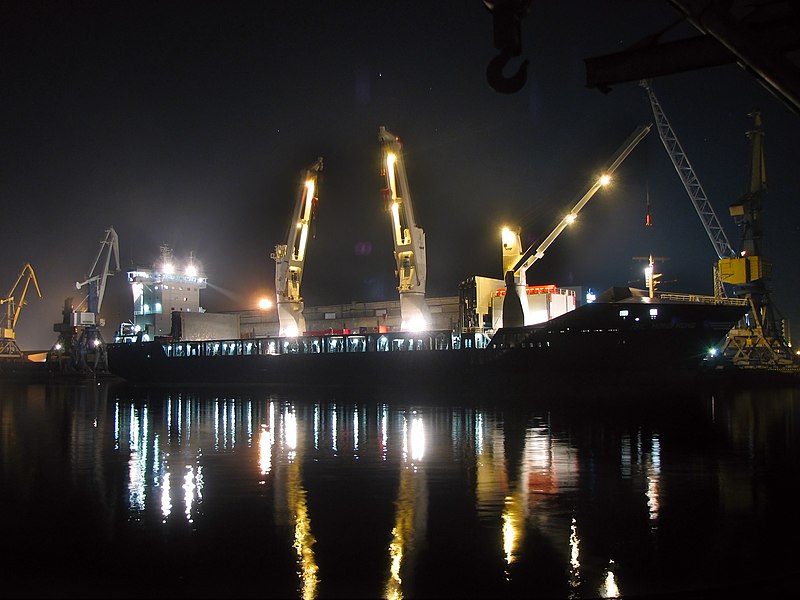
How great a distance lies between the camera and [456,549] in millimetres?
6902

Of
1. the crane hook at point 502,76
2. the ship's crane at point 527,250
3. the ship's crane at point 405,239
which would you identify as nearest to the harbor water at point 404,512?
the crane hook at point 502,76

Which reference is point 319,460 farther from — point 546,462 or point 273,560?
point 273,560

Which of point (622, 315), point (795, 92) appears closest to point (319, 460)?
point (795, 92)

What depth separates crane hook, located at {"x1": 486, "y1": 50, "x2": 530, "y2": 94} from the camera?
7121 mm

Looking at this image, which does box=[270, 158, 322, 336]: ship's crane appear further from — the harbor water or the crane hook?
the crane hook

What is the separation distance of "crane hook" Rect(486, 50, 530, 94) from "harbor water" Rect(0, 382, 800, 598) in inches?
190

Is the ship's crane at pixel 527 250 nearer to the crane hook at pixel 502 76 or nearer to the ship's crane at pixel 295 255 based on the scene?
the ship's crane at pixel 295 255

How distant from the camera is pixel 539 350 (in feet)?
115

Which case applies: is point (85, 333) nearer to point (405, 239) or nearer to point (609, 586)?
point (405, 239)

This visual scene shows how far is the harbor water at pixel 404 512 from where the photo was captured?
6027 mm

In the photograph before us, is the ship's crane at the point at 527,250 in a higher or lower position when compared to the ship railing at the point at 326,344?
higher

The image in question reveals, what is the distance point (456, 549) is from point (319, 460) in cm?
651

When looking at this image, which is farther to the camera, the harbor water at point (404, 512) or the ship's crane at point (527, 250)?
the ship's crane at point (527, 250)

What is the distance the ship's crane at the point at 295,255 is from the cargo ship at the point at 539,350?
130 inches
